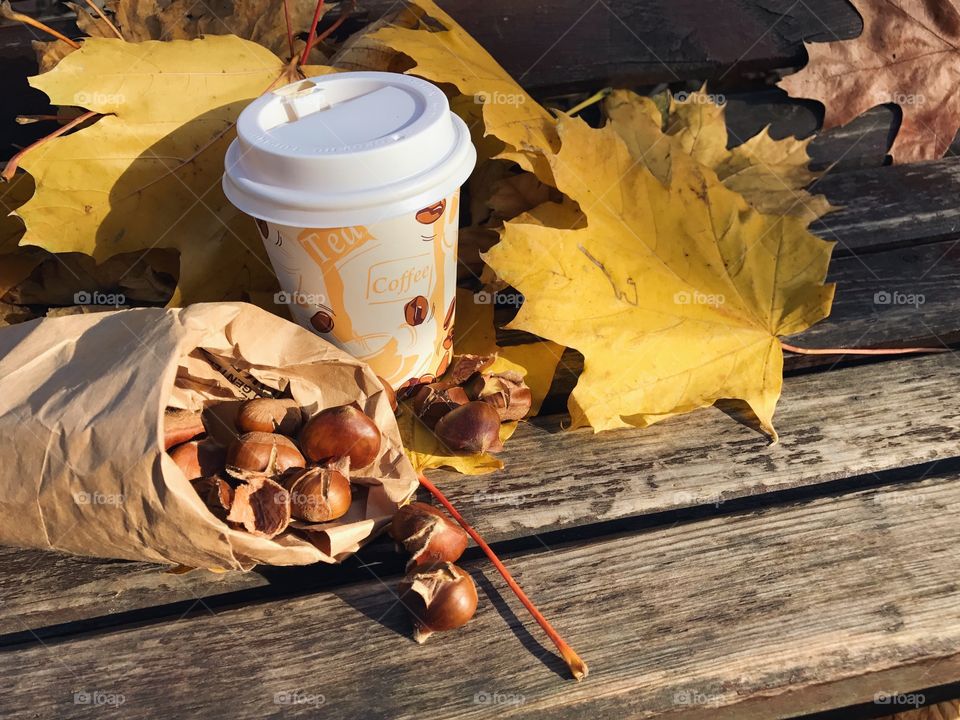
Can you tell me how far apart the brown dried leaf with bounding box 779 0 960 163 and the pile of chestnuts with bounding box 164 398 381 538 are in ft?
4.16

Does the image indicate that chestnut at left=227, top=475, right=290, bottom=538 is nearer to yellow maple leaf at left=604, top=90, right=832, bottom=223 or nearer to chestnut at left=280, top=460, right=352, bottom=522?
chestnut at left=280, top=460, right=352, bottom=522

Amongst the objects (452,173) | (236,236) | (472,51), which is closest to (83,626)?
(236,236)

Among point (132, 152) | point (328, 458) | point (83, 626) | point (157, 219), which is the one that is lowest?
point (83, 626)

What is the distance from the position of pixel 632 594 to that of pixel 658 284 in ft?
1.47

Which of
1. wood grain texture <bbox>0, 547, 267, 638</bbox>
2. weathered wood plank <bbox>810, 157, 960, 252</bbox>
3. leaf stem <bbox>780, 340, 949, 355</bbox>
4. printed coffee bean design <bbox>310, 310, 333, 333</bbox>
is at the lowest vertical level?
wood grain texture <bbox>0, 547, 267, 638</bbox>

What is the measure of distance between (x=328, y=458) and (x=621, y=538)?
15.4 inches

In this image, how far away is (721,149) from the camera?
1589 millimetres

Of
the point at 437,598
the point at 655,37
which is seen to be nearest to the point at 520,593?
the point at 437,598

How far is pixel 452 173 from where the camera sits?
110cm

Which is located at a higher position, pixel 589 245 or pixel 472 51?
pixel 472 51

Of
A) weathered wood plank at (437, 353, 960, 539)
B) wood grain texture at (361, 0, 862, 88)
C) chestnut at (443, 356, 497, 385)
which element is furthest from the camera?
wood grain texture at (361, 0, 862, 88)

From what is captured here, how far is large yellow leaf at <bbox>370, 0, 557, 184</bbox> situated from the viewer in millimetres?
1254

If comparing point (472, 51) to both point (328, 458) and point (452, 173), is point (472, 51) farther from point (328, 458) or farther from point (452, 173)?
point (328, 458)

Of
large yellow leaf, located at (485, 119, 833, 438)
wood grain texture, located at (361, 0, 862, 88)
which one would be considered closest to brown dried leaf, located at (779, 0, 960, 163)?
wood grain texture, located at (361, 0, 862, 88)
